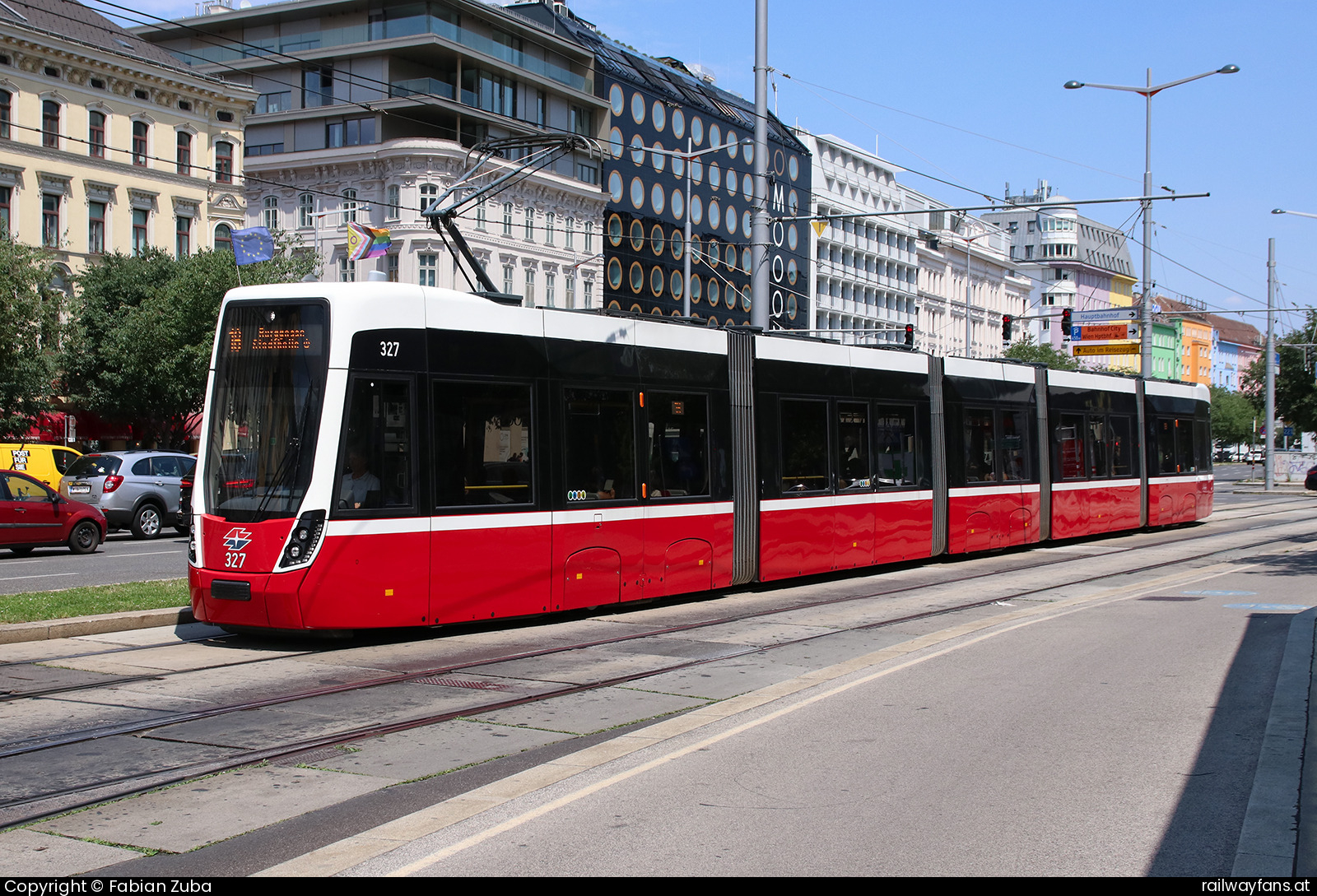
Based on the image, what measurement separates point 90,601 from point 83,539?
34.3 ft

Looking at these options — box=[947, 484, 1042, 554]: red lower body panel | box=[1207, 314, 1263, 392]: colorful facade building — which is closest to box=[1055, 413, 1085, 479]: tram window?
box=[947, 484, 1042, 554]: red lower body panel

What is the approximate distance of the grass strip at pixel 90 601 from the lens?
472 inches

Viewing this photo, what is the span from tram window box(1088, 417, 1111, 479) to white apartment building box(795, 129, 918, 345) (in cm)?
6785

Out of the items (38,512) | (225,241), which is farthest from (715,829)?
(225,241)

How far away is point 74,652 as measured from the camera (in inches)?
422

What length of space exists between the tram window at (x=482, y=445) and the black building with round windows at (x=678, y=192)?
56.3 m

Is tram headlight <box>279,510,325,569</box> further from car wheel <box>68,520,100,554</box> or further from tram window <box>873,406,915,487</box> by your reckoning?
car wheel <box>68,520,100,554</box>

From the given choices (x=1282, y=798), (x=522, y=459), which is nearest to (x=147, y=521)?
(x=522, y=459)

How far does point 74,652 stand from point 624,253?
6446 centimetres

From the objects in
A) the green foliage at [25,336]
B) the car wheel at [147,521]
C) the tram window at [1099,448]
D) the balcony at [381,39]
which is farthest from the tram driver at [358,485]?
the balcony at [381,39]

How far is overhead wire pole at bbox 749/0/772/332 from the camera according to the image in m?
20.5

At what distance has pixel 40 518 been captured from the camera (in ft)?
72.1

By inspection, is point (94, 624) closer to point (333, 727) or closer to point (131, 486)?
point (333, 727)

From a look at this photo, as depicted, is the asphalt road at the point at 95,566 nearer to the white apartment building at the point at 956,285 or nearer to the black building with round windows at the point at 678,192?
the black building with round windows at the point at 678,192
